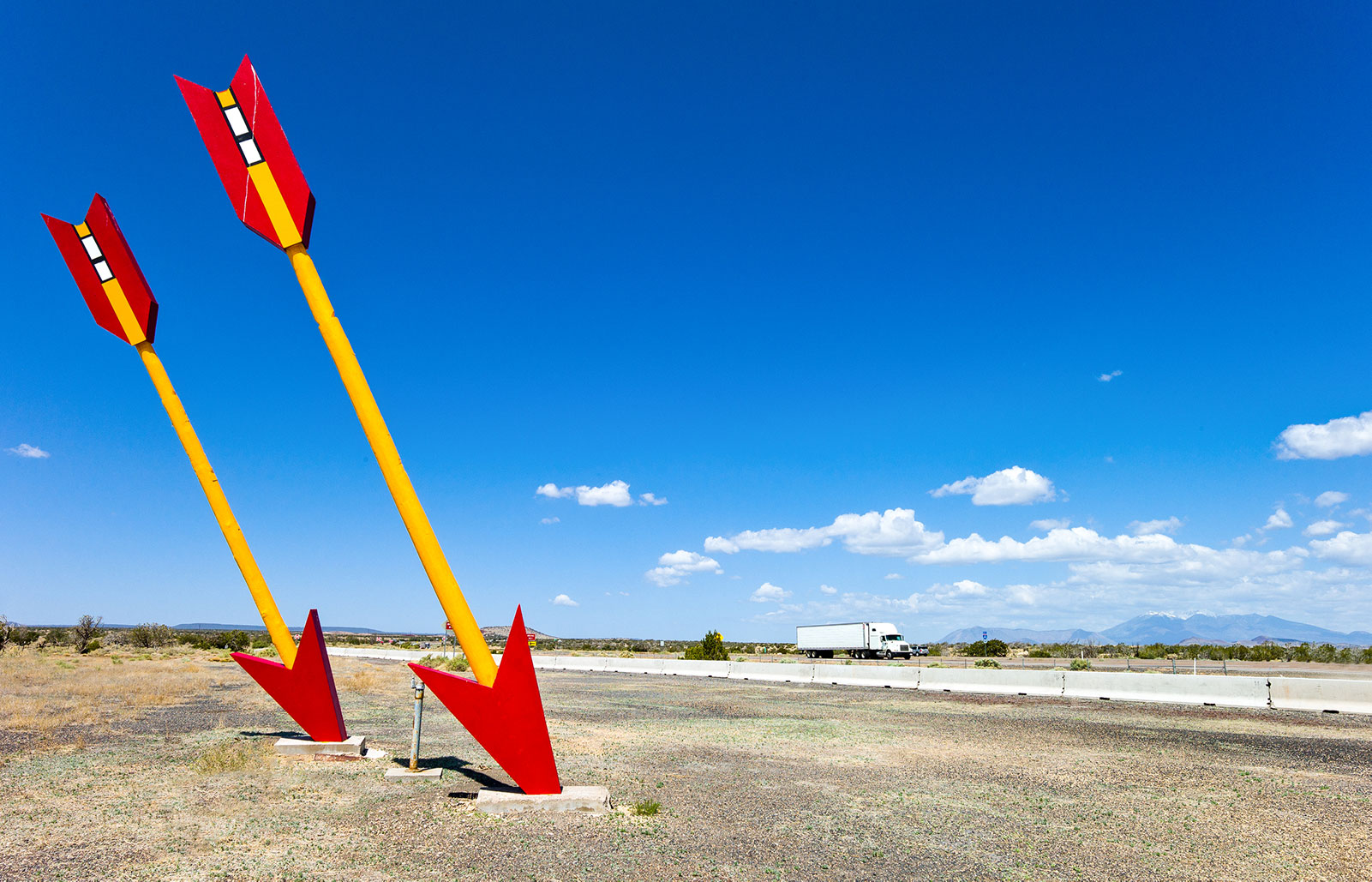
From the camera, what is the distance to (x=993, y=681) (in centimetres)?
2647

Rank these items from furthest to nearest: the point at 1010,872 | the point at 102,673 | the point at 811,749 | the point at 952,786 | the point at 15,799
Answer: the point at 102,673
the point at 811,749
the point at 952,786
the point at 15,799
the point at 1010,872

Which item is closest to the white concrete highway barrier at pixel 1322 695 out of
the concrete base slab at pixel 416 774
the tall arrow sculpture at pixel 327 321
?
the tall arrow sculpture at pixel 327 321

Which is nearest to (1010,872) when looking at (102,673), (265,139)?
(265,139)

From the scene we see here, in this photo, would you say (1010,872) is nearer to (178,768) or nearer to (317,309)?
(317,309)

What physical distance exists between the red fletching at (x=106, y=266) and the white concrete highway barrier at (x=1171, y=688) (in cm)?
2687

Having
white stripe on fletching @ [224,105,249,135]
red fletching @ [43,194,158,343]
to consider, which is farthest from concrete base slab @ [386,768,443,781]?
white stripe on fletching @ [224,105,249,135]

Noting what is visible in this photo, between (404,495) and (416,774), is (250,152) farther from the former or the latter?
(416,774)

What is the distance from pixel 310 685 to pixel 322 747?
1004mm

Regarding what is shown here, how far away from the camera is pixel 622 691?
26.7m

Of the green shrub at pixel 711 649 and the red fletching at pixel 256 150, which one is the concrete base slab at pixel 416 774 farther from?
the green shrub at pixel 711 649

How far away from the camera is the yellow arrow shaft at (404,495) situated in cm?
941

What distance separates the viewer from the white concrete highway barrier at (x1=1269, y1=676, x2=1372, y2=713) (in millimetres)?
19609

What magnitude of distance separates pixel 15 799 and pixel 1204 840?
13.8 meters

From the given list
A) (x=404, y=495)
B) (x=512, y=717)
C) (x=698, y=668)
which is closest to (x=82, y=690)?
(x=404, y=495)
